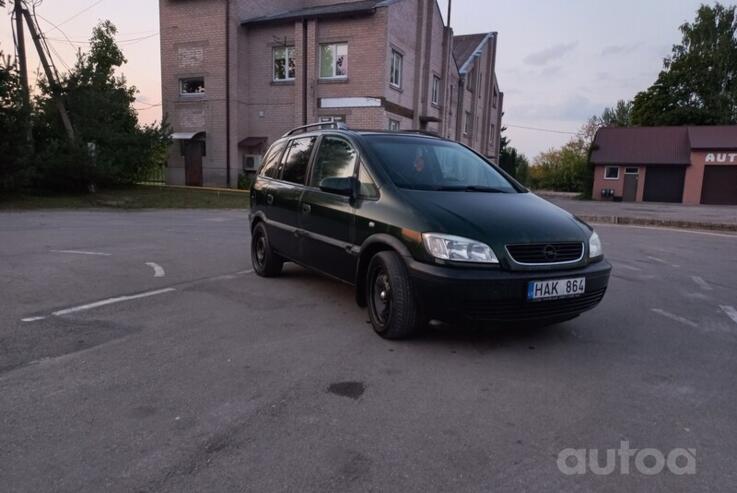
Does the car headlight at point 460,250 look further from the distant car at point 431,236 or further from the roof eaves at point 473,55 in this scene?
the roof eaves at point 473,55

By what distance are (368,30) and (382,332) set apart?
69.8 feet

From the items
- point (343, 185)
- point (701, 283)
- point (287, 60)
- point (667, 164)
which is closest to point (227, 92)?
point (287, 60)

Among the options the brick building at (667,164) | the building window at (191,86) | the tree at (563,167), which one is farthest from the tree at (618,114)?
the building window at (191,86)

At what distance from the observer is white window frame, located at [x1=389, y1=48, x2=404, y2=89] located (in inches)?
957

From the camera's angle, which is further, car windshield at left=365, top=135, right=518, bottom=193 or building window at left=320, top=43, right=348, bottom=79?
building window at left=320, top=43, right=348, bottom=79

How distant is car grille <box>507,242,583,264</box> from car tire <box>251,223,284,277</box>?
11.5ft

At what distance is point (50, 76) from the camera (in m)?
18.9

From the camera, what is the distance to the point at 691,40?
48.4m

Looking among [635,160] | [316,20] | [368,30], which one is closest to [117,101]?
[316,20]

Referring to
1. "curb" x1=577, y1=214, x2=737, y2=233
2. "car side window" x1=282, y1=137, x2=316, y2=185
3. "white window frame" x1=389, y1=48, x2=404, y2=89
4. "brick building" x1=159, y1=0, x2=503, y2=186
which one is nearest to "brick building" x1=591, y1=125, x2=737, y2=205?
"brick building" x1=159, y1=0, x2=503, y2=186

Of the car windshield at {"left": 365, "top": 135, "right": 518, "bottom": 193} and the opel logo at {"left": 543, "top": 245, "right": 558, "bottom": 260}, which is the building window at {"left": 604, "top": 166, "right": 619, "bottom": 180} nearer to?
the car windshield at {"left": 365, "top": 135, "right": 518, "bottom": 193}

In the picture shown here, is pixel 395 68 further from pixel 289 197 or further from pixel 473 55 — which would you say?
pixel 289 197

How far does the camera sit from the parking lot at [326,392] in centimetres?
251

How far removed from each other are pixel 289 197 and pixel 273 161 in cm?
107
